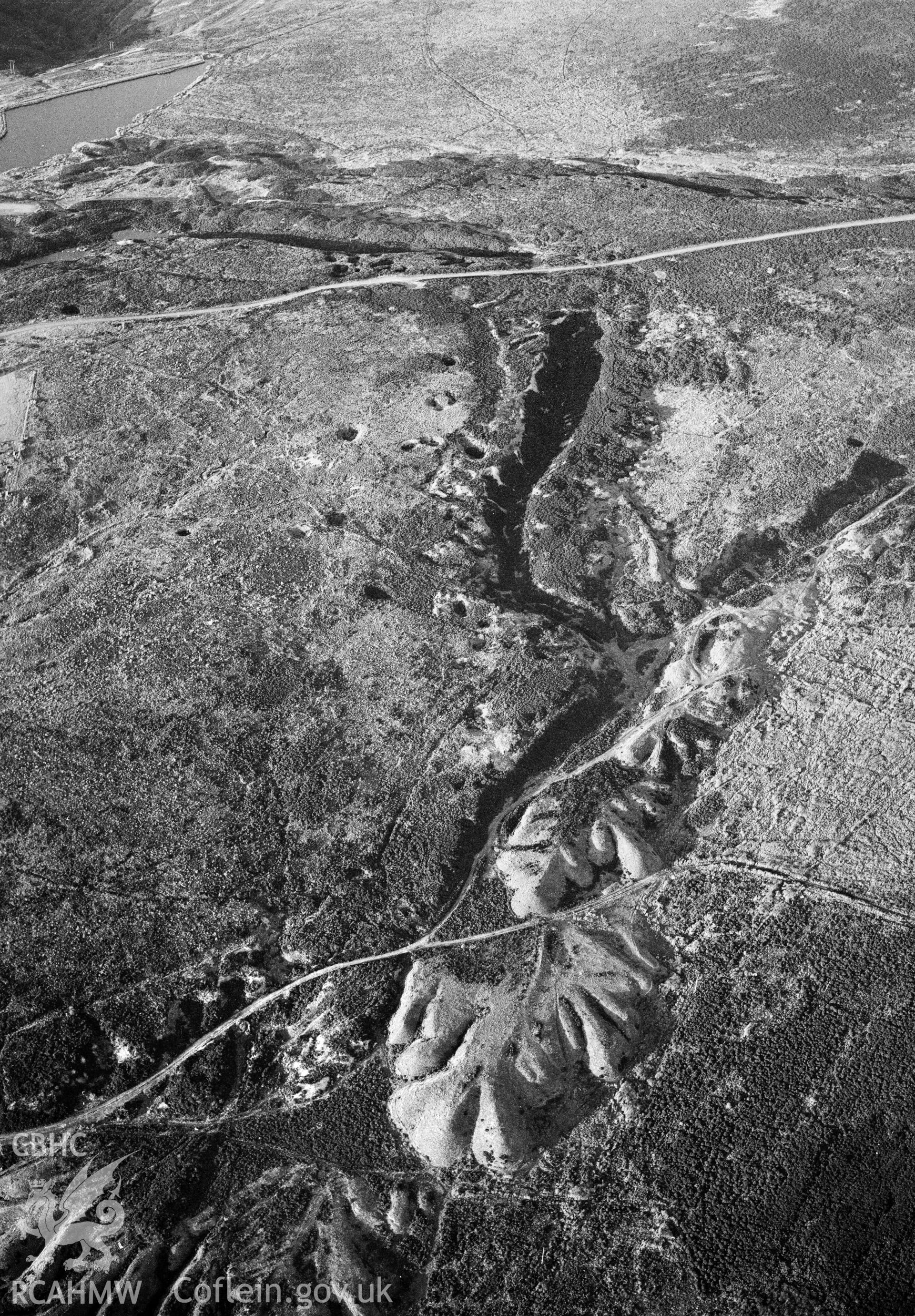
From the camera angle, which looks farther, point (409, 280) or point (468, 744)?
point (409, 280)

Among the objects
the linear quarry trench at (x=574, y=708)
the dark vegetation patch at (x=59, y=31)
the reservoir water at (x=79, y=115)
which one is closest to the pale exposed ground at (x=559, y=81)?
the reservoir water at (x=79, y=115)

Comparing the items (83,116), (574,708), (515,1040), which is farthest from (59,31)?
(515,1040)

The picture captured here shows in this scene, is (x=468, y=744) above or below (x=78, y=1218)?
above

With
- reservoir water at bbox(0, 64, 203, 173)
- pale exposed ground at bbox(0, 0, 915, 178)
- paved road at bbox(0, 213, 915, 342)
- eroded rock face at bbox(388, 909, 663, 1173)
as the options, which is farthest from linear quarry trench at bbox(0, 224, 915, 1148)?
reservoir water at bbox(0, 64, 203, 173)

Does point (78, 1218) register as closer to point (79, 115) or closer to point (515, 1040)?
point (515, 1040)

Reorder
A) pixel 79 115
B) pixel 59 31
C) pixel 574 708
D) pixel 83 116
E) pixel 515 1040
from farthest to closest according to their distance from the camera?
pixel 59 31 → pixel 79 115 → pixel 83 116 → pixel 574 708 → pixel 515 1040

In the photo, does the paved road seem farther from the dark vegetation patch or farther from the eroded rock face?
the dark vegetation patch

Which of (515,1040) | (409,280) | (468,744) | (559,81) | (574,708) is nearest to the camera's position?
(515,1040)

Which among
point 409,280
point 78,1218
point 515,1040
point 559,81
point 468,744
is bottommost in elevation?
point 515,1040
